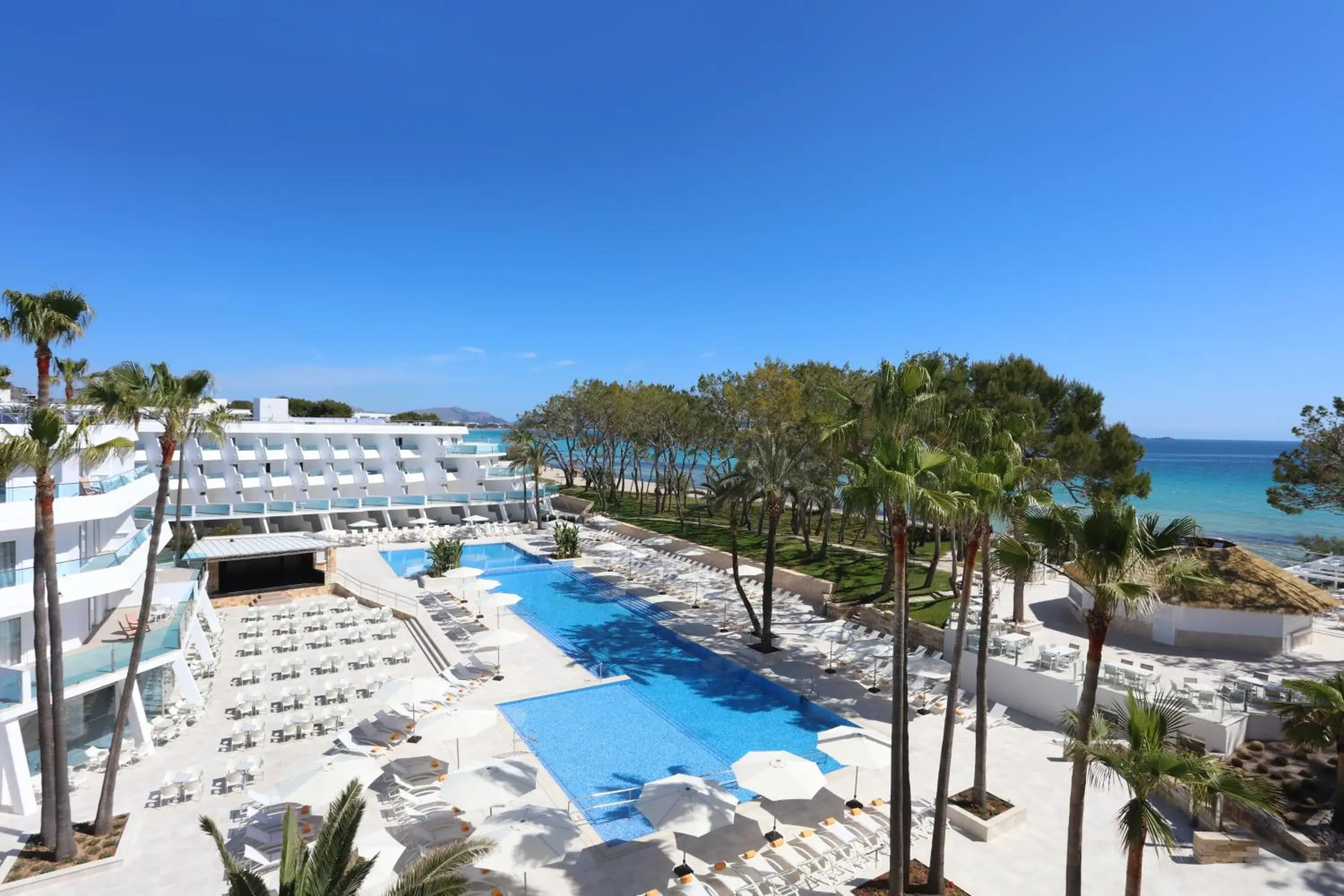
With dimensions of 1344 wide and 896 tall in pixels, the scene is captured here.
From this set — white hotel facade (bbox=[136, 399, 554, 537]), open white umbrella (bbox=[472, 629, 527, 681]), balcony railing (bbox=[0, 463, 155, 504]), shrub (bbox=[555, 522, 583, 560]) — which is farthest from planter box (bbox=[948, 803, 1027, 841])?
white hotel facade (bbox=[136, 399, 554, 537])

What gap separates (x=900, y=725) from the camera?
10.5 m

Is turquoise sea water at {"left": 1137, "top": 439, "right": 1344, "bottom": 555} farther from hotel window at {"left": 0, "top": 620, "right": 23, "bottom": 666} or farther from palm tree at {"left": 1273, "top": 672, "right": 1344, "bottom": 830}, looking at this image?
hotel window at {"left": 0, "top": 620, "right": 23, "bottom": 666}

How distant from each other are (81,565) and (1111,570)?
20.6 meters

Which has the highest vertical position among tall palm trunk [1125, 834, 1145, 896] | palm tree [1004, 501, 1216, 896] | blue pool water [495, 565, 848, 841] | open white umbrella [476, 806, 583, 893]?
palm tree [1004, 501, 1216, 896]

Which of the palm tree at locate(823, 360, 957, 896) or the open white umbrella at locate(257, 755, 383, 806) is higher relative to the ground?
the palm tree at locate(823, 360, 957, 896)

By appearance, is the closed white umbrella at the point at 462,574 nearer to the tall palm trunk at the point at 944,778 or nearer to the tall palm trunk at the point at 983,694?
the tall palm trunk at the point at 983,694

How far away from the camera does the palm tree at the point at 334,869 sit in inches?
280

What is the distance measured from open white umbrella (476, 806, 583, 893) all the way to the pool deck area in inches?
34.6

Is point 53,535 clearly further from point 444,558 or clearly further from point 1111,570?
point 444,558

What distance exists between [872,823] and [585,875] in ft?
18.2

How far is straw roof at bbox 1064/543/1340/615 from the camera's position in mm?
21047

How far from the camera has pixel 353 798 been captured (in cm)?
833

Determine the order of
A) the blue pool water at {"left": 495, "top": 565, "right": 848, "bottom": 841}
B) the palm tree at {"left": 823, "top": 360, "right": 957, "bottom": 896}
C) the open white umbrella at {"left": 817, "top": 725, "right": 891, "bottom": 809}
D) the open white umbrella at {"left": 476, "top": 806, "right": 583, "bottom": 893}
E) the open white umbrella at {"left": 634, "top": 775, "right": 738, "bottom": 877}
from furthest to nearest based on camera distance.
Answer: the blue pool water at {"left": 495, "top": 565, "right": 848, "bottom": 841}, the open white umbrella at {"left": 817, "top": 725, "right": 891, "bottom": 809}, the open white umbrella at {"left": 634, "top": 775, "right": 738, "bottom": 877}, the open white umbrella at {"left": 476, "top": 806, "right": 583, "bottom": 893}, the palm tree at {"left": 823, "top": 360, "right": 957, "bottom": 896}

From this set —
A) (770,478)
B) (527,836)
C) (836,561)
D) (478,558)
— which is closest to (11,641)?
(527,836)
